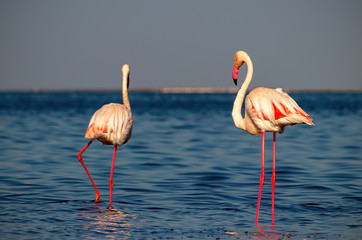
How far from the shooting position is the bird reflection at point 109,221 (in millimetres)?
6762

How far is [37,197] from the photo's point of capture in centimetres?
898

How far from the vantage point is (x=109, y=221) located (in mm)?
7383

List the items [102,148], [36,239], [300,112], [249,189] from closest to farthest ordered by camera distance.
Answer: [36,239] → [300,112] → [249,189] → [102,148]

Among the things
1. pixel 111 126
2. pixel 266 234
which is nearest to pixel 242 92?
pixel 111 126

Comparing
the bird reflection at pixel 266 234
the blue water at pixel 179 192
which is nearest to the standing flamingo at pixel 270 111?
the bird reflection at pixel 266 234

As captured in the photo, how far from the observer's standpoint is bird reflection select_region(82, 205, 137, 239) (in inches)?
266

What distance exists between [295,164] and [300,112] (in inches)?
237

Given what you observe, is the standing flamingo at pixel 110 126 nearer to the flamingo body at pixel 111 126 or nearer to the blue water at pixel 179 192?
the flamingo body at pixel 111 126

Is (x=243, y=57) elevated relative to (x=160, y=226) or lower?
elevated

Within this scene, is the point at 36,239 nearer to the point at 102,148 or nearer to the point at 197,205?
the point at 197,205

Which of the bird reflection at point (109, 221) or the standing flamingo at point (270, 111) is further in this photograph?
the standing flamingo at point (270, 111)

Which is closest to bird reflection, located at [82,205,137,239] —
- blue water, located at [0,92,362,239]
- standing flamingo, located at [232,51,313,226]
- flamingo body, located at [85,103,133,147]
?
blue water, located at [0,92,362,239]

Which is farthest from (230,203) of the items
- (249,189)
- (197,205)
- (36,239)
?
(36,239)

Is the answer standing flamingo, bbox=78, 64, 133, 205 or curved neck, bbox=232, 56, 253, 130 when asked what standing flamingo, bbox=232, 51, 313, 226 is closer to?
curved neck, bbox=232, 56, 253, 130
